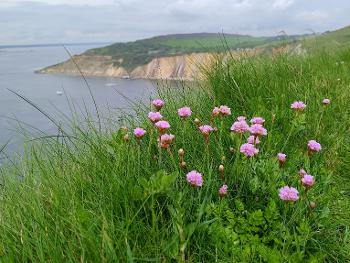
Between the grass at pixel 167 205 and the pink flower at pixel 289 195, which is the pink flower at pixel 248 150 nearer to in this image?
the grass at pixel 167 205

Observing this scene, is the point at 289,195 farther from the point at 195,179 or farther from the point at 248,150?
the point at 195,179

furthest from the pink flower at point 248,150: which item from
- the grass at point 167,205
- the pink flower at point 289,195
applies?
the pink flower at point 289,195

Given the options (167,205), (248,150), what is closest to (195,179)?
(167,205)

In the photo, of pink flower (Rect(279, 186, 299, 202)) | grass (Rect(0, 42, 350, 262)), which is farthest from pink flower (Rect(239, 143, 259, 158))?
pink flower (Rect(279, 186, 299, 202))

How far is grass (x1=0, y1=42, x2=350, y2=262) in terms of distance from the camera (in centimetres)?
229

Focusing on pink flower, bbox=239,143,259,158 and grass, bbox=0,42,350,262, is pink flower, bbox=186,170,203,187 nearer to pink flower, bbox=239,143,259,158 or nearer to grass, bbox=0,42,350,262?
grass, bbox=0,42,350,262

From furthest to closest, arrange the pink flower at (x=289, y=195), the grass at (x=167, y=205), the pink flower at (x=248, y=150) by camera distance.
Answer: the pink flower at (x=248, y=150) < the pink flower at (x=289, y=195) < the grass at (x=167, y=205)

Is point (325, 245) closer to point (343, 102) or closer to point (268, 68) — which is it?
point (343, 102)

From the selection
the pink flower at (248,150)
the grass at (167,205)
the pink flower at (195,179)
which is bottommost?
the grass at (167,205)

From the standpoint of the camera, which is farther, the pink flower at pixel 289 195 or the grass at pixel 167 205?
the pink flower at pixel 289 195

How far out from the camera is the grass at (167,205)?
2.29m

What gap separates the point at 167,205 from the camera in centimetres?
247

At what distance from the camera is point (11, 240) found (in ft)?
8.10

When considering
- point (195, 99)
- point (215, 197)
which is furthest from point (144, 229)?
point (195, 99)
